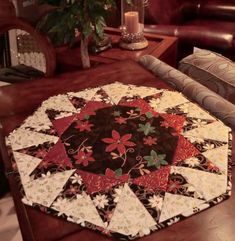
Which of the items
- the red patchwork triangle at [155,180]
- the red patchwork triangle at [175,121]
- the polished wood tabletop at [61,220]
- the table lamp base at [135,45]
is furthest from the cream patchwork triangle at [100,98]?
the table lamp base at [135,45]

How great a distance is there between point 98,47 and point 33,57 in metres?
0.38

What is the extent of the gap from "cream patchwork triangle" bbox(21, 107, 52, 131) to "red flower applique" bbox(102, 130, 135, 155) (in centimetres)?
22

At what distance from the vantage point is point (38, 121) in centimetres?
112

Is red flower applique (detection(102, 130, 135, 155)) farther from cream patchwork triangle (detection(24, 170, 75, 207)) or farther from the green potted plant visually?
the green potted plant

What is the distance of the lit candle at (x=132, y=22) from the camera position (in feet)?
6.41

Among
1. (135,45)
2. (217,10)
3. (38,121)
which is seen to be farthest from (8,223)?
(217,10)

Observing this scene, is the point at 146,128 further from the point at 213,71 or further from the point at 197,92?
the point at 213,71

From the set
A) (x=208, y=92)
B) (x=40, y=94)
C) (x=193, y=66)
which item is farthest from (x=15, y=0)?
(x=208, y=92)

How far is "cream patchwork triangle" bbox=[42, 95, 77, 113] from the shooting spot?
1185 mm

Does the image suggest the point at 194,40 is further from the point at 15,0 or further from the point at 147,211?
the point at 147,211

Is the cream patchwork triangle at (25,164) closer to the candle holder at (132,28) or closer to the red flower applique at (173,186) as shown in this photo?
the red flower applique at (173,186)

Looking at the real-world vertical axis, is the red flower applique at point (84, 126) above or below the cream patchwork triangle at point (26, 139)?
above

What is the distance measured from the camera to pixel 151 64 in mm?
1507

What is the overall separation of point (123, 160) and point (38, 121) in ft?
1.18
